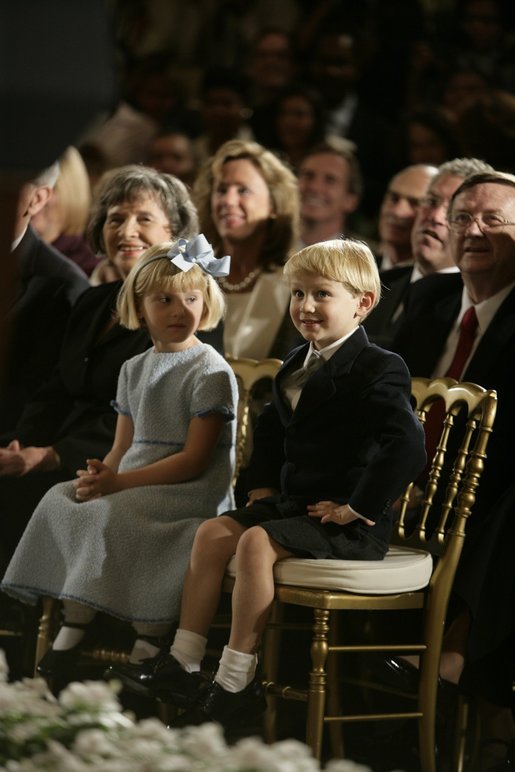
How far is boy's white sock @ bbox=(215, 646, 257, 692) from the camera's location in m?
2.90

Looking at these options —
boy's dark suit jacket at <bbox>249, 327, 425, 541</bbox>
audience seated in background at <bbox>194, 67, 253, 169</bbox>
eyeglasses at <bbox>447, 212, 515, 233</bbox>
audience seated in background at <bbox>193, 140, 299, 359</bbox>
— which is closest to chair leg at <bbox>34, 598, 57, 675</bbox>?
boy's dark suit jacket at <bbox>249, 327, 425, 541</bbox>

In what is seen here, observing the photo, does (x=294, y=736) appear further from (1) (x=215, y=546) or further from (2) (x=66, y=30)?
(2) (x=66, y=30)

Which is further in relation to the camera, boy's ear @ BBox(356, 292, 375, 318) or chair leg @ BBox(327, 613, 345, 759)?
chair leg @ BBox(327, 613, 345, 759)

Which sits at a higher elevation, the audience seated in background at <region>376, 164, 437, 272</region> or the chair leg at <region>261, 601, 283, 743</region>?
the audience seated in background at <region>376, 164, 437, 272</region>

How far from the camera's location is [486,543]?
3.28 m

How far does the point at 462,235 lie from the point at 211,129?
3217 mm

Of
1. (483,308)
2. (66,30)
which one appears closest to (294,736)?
(483,308)

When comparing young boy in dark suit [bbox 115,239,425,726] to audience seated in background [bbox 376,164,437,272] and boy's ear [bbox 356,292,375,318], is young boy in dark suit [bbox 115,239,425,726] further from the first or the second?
audience seated in background [bbox 376,164,437,272]

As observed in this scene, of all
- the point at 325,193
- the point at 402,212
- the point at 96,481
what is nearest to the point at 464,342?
the point at 96,481

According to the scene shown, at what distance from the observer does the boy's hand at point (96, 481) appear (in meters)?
3.22

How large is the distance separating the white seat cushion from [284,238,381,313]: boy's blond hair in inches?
24.3

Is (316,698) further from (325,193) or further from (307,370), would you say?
(325,193)

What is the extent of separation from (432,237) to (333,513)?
129 cm

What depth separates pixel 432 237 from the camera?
3984 mm
